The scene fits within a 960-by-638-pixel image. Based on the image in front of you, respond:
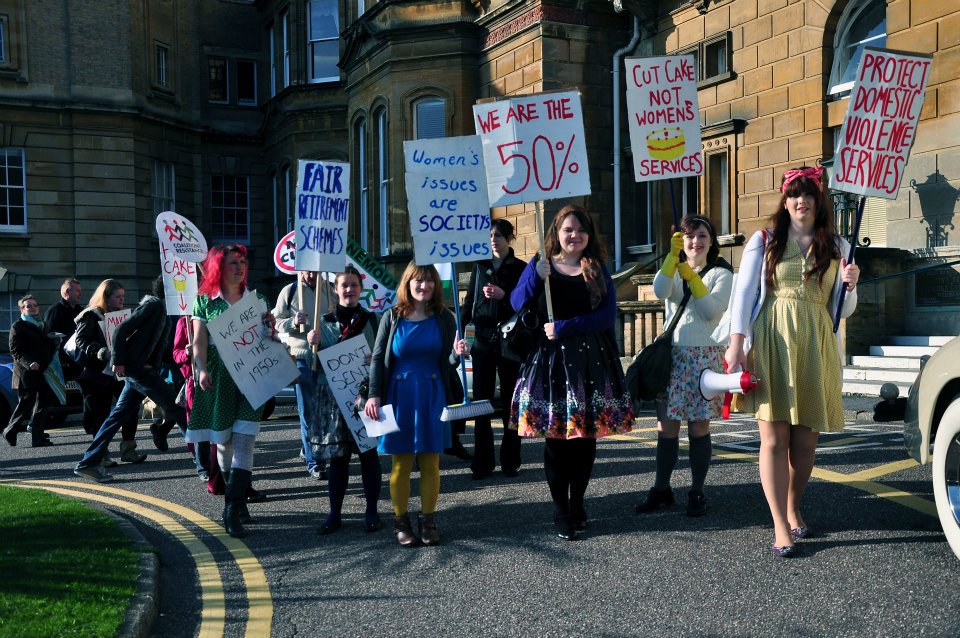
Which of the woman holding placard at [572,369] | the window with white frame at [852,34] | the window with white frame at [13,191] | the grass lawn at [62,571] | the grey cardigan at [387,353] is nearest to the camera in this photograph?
the grass lawn at [62,571]

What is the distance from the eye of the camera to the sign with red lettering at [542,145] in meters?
6.04

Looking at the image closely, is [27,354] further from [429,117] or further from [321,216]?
[429,117]

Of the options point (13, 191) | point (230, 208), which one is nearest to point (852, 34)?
point (230, 208)

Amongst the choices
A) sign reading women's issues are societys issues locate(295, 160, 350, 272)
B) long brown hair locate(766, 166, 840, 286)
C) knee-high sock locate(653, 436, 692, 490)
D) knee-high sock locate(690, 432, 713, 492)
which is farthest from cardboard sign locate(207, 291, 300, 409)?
long brown hair locate(766, 166, 840, 286)

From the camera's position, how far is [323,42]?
2838 centimetres

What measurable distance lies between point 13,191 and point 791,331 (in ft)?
95.2

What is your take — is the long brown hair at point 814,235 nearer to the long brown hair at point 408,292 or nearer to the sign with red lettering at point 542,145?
the sign with red lettering at point 542,145

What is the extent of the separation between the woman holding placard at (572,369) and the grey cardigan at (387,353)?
512mm

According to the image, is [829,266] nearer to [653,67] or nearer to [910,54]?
[910,54]

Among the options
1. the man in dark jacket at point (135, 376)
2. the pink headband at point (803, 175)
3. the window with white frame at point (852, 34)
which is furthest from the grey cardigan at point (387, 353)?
the window with white frame at point (852, 34)

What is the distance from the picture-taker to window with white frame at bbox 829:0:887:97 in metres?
→ 15.0

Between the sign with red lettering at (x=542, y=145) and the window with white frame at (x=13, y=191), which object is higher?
the window with white frame at (x=13, y=191)

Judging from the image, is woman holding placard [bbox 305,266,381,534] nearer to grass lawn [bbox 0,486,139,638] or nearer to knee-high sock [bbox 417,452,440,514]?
knee-high sock [bbox 417,452,440,514]

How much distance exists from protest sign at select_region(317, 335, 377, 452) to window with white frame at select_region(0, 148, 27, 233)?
85.8ft
